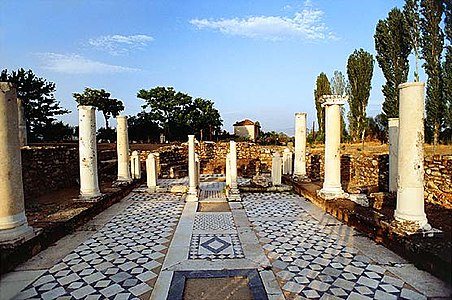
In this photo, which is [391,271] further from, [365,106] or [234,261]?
[365,106]

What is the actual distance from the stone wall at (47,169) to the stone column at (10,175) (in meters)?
4.10

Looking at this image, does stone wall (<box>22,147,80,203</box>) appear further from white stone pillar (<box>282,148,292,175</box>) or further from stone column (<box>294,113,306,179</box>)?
white stone pillar (<box>282,148,292,175</box>)

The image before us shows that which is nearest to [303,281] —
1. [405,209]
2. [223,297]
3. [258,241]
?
[223,297]

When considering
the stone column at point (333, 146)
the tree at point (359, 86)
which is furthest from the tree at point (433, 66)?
the stone column at point (333, 146)

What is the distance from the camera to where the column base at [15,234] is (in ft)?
13.5

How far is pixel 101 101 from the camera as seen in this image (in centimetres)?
3672

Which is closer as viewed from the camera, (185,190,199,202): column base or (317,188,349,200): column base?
(317,188,349,200): column base


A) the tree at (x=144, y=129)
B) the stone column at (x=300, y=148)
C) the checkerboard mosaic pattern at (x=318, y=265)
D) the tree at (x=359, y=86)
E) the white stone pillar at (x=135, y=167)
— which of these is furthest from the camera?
the tree at (x=144, y=129)

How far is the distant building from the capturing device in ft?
128

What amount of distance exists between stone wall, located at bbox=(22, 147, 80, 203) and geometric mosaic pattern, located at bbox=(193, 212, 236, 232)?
457cm

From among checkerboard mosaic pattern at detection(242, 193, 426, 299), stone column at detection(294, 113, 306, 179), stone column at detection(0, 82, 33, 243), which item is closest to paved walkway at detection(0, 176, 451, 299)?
checkerboard mosaic pattern at detection(242, 193, 426, 299)

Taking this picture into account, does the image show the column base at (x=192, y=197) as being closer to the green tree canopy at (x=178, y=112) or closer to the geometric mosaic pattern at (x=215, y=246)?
the geometric mosaic pattern at (x=215, y=246)

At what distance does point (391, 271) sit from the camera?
12.5 ft

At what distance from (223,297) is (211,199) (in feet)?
19.2
